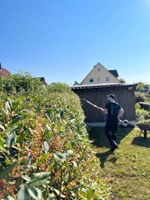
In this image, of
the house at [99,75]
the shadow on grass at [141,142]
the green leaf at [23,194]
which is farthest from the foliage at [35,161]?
the house at [99,75]

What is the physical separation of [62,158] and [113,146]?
915 centimetres

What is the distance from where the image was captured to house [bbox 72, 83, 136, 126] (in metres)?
16.5

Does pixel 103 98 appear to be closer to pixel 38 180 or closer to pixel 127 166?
pixel 127 166

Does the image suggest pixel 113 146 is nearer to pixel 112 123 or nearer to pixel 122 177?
pixel 112 123

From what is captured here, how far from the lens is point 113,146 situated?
35.0 ft

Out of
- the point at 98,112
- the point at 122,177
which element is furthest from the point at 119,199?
the point at 98,112

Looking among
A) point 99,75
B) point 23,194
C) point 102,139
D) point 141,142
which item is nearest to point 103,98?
point 102,139

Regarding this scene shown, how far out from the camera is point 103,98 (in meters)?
17.0

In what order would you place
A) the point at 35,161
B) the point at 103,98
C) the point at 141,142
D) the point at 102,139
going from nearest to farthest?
the point at 35,161 → the point at 141,142 → the point at 102,139 → the point at 103,98

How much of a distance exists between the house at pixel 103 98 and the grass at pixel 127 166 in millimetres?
2848

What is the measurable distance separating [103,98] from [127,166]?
330 inches

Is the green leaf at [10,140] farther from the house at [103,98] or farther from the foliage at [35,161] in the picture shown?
the house at [103,98]

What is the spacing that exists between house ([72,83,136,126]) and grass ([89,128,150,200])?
285 cm

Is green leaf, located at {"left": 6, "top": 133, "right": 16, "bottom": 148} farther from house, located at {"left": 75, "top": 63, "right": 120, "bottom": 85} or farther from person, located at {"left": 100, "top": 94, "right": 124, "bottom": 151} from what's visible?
house, located at {"left": 75, "top": 63, "right": 120, "bottom": 85}
